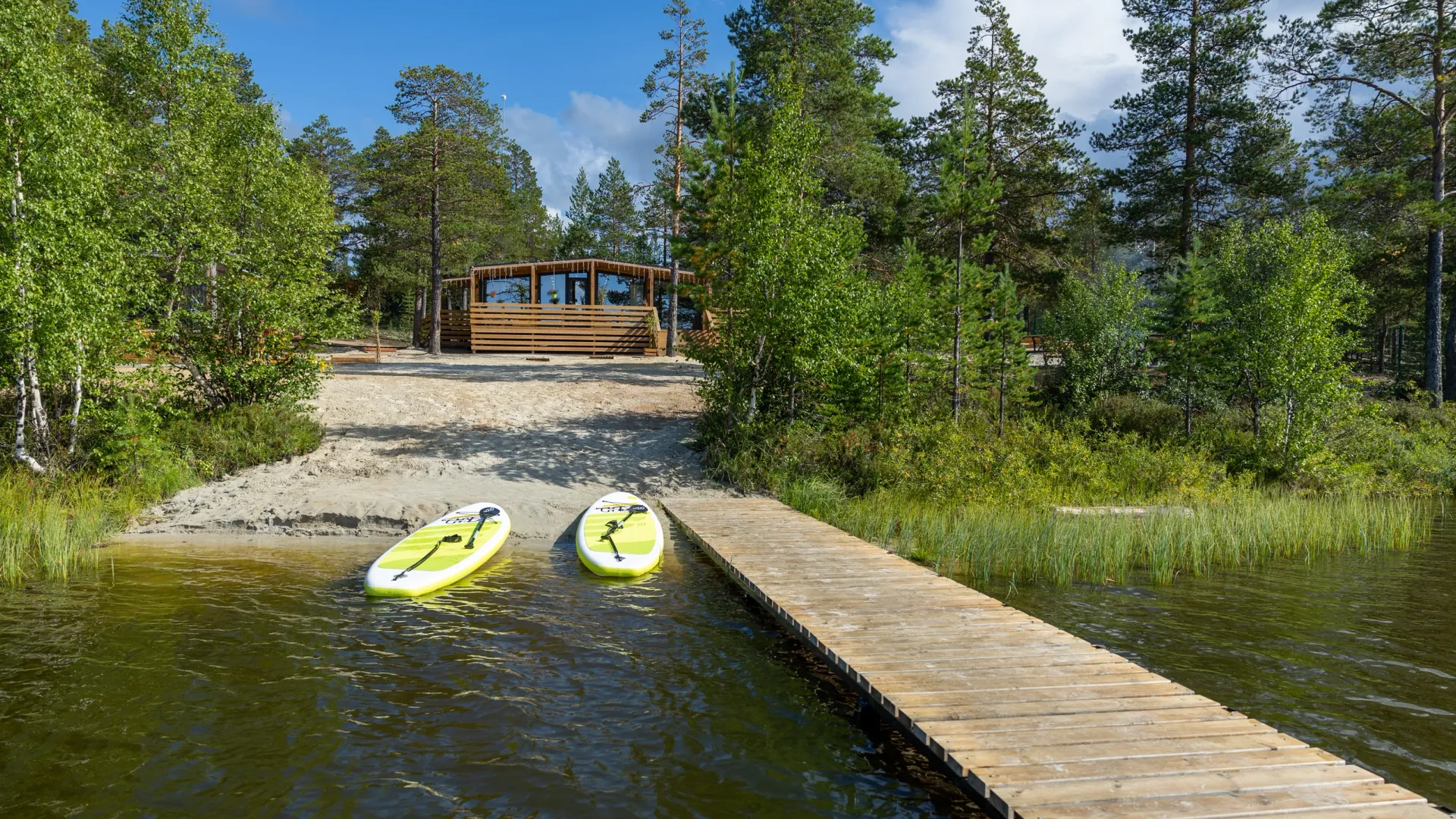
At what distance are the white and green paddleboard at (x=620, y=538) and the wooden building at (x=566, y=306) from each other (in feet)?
60.9

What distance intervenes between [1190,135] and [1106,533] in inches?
711

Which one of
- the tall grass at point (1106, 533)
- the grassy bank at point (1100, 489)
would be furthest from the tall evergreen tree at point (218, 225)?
the tall grass at point (1106, 533)

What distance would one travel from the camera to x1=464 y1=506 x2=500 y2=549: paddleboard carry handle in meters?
10.0

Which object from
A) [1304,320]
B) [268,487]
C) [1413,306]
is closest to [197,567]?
[268,487]

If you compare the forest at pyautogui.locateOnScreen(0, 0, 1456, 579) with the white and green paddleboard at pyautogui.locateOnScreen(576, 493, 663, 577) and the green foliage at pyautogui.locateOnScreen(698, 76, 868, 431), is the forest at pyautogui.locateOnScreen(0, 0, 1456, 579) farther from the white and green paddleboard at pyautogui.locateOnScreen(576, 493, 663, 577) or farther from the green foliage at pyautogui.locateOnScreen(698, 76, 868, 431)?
the white and green paddleboard at pyautogui.locateOnScreen(576, 493, 663, 577)

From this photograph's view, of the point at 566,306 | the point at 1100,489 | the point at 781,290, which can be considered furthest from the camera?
the point at 566,306

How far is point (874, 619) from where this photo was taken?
6.88 m

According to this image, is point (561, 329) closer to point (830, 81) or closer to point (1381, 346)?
point (830, 81)

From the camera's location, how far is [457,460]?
14.4 metres

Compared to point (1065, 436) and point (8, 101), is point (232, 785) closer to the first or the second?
point (8, 101)

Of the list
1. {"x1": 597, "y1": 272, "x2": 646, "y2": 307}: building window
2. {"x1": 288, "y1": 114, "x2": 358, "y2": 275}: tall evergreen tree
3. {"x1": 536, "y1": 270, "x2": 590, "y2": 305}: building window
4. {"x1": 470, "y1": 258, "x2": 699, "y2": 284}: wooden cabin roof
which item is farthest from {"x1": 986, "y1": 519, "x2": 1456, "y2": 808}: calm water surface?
{"x1": 288, "y1": 114, "x2": 358, "y2": 275}: tall evergreen tree

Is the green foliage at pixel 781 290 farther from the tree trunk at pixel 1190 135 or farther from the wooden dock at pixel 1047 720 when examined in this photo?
the tree trunk at pixel 1190 135

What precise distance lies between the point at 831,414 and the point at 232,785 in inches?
455

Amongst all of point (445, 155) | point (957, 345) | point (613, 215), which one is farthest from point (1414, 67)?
point (613, 215)
